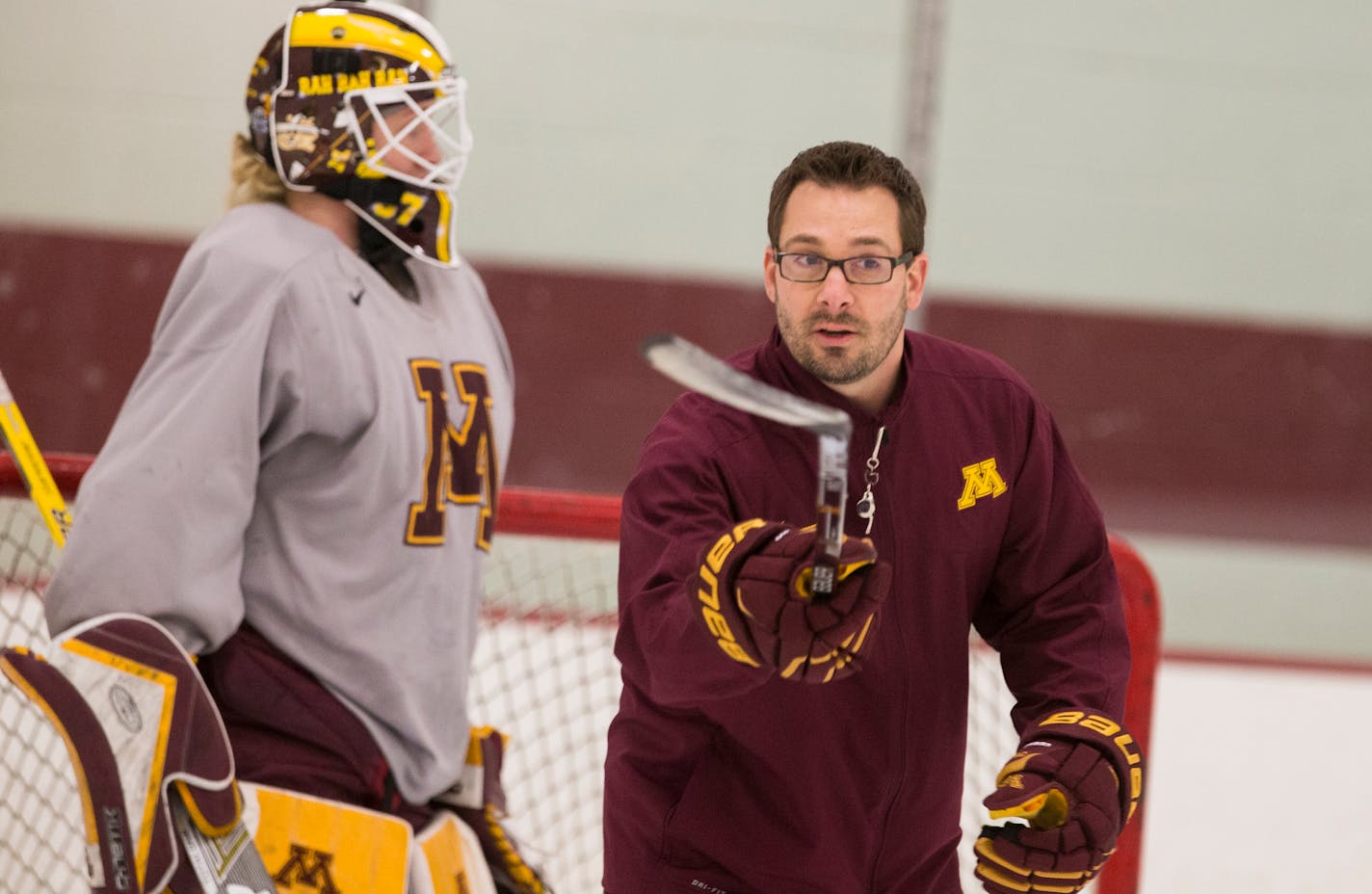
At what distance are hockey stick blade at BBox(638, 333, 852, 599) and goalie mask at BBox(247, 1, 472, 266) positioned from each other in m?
0.85

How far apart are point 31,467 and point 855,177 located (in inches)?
43.2

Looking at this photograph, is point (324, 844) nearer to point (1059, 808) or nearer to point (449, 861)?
point (449, 861)

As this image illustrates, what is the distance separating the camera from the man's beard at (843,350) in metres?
1.36

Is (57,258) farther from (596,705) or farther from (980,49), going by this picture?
(980,49)

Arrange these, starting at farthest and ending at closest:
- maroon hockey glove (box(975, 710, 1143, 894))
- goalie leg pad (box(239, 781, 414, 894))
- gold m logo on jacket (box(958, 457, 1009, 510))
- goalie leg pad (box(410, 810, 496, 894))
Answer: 1. goalie leg pad (box(410, 810, 496, 894))
2. goalie leg pad (box(239, 781, 414, 894))
3. gold m logo on jacket (box(958, 457, 1009, 510))
4. maroon hockey glove (box(975, 710, 1143, 894))

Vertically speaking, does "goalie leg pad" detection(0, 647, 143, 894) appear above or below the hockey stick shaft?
below

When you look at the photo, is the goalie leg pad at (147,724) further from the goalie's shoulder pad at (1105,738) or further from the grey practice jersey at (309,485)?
the goalie's shoulder pad at (1105,738)

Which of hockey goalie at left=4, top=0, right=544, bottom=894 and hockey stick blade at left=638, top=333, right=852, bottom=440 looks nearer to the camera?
hockey stick blade at left=638, top=333, right=852, bottom=440

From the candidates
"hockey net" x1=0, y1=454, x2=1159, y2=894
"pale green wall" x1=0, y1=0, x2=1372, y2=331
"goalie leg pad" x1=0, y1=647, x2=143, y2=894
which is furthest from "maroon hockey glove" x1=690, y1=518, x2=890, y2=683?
"pale green wall" x1=0, y1=0, x2=1372, y2=331

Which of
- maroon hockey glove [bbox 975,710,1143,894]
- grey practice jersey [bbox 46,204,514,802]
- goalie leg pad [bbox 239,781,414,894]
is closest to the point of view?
maroon hockey glove [bbox 975,710,1143,894]

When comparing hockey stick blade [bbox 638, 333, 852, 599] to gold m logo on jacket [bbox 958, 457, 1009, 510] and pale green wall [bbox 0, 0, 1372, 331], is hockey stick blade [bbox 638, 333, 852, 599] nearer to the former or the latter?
gold m logo on jacket [bbox 958, 457, 1009, 510]

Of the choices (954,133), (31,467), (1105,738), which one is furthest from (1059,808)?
(954,133)

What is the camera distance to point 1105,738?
53.4 inches

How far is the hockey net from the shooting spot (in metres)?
2.23
